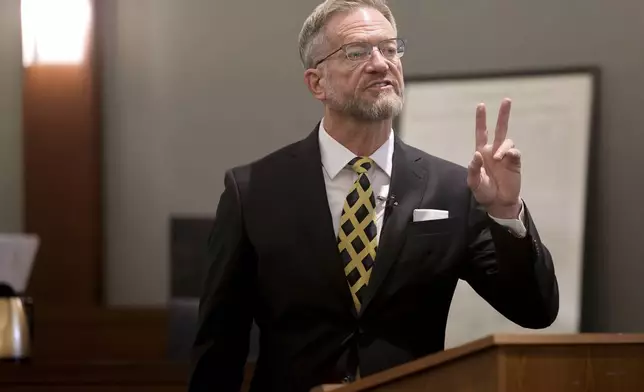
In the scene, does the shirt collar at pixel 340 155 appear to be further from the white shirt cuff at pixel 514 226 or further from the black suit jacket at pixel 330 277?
the white shirt cuff at pixel 514 226

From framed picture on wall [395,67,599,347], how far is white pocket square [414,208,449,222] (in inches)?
76.3

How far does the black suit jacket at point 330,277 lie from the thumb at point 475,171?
0.09 meters

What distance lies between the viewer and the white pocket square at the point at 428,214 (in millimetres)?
1791

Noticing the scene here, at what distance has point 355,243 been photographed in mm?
1777

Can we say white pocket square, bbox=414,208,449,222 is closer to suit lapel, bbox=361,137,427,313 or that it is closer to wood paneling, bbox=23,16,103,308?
suit lapel, bbox=361,137,427,313

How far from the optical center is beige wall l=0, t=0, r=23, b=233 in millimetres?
4168

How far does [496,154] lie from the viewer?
5.41 feet

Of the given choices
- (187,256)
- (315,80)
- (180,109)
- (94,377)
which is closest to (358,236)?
(315,80)

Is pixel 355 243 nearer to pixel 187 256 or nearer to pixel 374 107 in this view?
pixel 374 107

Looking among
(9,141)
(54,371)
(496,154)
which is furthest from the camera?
(9,141)

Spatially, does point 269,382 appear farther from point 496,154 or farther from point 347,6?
point 347,6

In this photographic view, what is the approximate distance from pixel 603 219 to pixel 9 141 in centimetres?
245

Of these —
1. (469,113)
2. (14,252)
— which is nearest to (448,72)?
(469,113)

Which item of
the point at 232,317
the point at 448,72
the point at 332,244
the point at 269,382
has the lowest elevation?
the point at 269,382
